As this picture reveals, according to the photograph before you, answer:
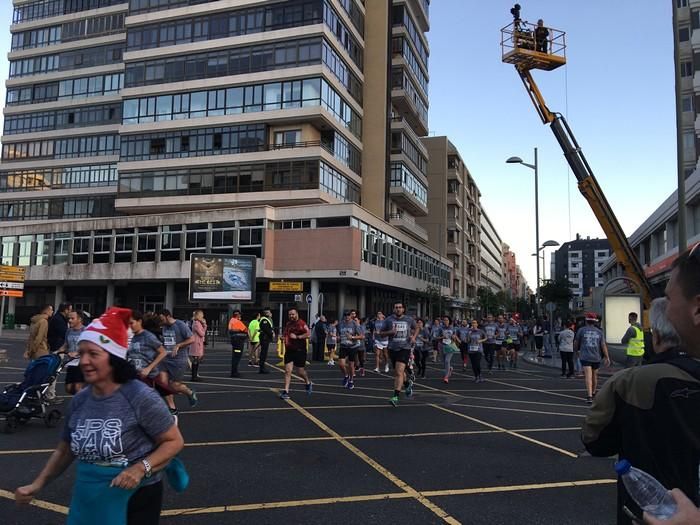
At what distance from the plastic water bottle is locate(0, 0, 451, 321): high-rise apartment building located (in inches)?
1342

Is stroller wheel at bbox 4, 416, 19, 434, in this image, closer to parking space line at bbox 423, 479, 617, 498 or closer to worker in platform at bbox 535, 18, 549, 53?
parking space line at bbox 423, 479, 617, 498

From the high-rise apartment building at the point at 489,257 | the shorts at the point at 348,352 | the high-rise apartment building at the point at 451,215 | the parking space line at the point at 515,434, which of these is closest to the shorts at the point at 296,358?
the shorts at the point at 348,352

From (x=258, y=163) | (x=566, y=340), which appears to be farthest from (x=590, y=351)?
(x=258, y=163)

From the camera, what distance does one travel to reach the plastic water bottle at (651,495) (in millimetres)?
1513

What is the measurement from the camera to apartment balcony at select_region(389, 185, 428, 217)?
4812 cm

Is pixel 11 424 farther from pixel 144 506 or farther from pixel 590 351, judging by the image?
pixel 590 351

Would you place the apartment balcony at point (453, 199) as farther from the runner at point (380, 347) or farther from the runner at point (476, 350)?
the runner at point (476, 350)

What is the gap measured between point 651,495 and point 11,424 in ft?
28.1

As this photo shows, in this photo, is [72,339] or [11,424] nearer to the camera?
[11,424]

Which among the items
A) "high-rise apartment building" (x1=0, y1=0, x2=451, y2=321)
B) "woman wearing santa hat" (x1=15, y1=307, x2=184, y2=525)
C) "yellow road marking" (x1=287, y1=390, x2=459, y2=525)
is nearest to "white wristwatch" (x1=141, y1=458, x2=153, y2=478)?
"woman wearing santa hat" (x1=15, y1=307, x2=184, y2=525)

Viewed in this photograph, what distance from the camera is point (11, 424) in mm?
7895

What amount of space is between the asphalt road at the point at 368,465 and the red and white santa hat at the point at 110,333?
227 centimetres

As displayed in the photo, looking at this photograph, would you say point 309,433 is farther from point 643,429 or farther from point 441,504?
point 643,429

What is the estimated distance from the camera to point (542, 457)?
6.76 meters
